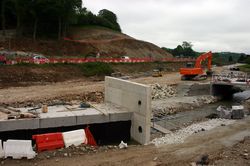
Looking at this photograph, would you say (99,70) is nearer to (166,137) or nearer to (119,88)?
(119,88)

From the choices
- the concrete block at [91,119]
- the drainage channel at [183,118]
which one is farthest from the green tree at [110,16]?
the concrete block at [91,119]

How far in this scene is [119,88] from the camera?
58.1 feet

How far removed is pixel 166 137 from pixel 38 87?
1489 centimetres

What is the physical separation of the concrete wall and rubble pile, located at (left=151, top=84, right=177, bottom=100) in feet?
31.0

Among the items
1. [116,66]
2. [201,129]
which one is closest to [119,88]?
A: [201,129]

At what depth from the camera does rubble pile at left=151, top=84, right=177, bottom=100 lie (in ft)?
90.4

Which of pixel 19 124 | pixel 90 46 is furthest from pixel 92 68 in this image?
pixel 19 124

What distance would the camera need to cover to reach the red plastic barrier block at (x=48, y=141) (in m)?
12.7

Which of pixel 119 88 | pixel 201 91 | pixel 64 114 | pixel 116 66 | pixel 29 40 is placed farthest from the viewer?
pixel 29 40

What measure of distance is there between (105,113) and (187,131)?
4.78 metres

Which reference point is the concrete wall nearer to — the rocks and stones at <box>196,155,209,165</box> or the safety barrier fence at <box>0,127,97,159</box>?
the safety barrier fence at <box>0,127,97,159</box>

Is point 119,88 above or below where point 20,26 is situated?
below

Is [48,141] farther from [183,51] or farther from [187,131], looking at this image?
[183,51]

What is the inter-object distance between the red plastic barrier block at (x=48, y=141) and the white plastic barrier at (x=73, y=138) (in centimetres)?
17
